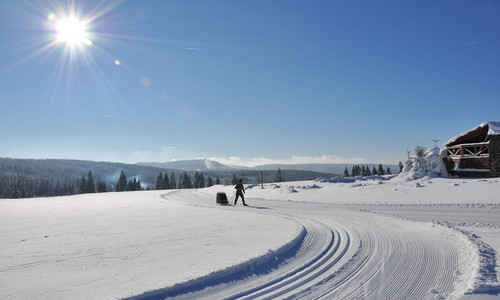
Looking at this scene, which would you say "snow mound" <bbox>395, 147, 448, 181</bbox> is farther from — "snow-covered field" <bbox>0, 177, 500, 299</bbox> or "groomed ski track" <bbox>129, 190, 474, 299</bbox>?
"groomed ski track" <bbox>129, 190, 474, 299</bbox>

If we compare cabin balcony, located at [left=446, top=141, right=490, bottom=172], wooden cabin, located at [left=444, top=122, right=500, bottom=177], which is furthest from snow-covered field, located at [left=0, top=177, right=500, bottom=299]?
cabin balcony, located at [left=446, top=141, right=490, bottom=172]

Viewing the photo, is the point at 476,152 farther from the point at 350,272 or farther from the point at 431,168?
the point at 350,272

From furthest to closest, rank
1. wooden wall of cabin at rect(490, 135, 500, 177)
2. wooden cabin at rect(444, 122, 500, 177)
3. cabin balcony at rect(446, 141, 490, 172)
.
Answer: cabin balcony at rect(446, 141, 490, 172)
wooden cabin at rect(444, 122, 500, 177)
wooden wall of cabin at rect(490, 135, 500, 177)

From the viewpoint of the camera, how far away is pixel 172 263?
15.2 ft

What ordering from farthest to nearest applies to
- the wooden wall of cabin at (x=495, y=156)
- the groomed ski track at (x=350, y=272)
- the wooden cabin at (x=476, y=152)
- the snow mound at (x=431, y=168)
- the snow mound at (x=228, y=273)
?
1. the snow mound at (x=431, y=168)
2. the wooden cabin at (x=476, y=152)
3. the wooden wall of cabin at (x=495, y=156)
4. the groomed ski track at (x=350, y=272)
5. the snow mound at (x=228, y=273)

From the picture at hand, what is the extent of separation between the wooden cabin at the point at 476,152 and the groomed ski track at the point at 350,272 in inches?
873

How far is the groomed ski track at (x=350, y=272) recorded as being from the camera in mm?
3578

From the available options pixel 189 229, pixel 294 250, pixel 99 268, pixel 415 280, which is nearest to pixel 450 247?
pixel 415 280

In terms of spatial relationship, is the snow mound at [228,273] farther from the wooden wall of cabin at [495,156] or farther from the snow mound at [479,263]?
the wooden wall of cabin at [495,156]

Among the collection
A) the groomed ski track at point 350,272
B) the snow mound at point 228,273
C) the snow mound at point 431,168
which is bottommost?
the groomed ski track at point 350,272

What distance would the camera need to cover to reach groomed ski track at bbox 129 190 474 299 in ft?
11.7

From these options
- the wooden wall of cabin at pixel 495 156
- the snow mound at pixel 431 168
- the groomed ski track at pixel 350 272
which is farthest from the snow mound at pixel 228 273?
the wooden wall of cabin at pixel 495 156

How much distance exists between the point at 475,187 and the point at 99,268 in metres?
19.4

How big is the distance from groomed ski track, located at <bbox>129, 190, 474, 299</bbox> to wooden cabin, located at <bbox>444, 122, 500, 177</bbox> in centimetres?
2217
